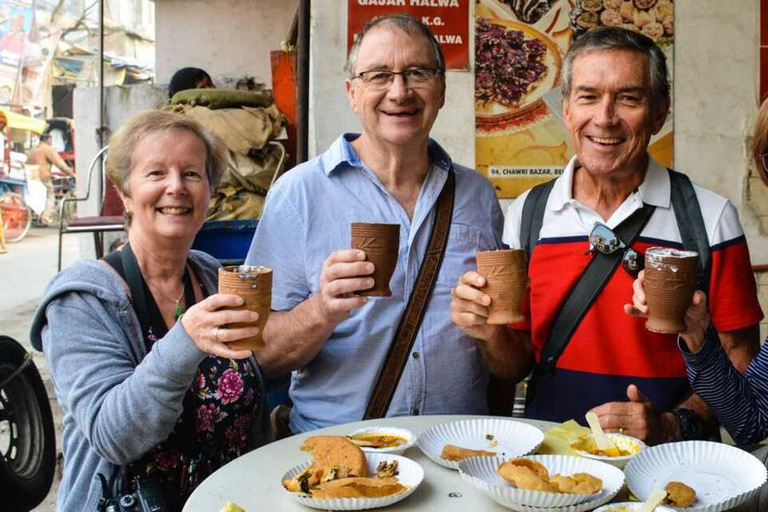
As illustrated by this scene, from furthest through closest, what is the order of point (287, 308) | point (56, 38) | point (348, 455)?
point (56, 38)
point (287, 308)
point (348, 455)

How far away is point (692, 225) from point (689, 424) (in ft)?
2.22

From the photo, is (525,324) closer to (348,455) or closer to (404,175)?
(404,175)

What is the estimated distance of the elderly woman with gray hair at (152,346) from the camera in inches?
89.2

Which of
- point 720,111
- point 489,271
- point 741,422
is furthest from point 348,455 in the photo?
point 720,111

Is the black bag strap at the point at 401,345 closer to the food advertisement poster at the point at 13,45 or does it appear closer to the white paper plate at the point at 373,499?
the white paper plate at the point at 373,499

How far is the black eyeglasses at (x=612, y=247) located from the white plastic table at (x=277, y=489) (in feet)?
3.28

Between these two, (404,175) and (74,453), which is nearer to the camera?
(74,453)

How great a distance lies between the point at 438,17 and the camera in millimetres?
5371

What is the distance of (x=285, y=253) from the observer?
2879 millimetres

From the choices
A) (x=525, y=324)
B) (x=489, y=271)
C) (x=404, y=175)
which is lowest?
(x=525, y=324)

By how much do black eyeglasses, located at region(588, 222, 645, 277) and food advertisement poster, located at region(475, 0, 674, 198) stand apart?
8.99ft

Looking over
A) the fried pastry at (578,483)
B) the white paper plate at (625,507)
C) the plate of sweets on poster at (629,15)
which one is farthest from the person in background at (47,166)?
the white paper plate at (625,507)

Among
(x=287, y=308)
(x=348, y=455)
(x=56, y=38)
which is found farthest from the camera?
(x=56, y=38)

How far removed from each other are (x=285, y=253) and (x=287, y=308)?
8.0 inches
